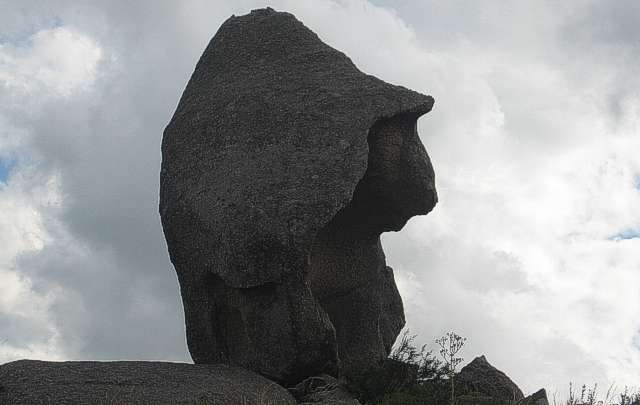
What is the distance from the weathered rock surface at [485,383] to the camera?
1299 cm

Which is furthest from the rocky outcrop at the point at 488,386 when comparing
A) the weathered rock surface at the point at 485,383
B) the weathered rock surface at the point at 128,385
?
the weathered rock surface at the point at 128,385

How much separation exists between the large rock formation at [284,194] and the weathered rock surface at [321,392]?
15 cm

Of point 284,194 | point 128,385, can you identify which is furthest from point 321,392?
point 284,194

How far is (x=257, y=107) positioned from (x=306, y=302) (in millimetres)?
3165

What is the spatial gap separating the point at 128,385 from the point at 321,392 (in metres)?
2.54

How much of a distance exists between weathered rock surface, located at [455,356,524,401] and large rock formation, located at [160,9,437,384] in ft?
5.37

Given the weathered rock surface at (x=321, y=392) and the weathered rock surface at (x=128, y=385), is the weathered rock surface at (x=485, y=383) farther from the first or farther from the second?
the weathered rock surface at (x=128, y=385)

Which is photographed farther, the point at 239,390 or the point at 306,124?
the point at 306,124

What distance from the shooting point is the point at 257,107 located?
1345 cm

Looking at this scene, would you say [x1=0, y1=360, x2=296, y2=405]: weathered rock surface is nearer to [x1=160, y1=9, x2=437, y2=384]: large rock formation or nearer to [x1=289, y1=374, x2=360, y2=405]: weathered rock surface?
[x1=289, y1=374, x2=360, y2=405]: weathered rock surface

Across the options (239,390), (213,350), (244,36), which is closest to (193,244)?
(213,350)

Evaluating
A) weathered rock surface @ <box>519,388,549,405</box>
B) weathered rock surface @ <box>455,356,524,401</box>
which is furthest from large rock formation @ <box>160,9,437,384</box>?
weathered rock surface @ <box>519,388,549,405</box>

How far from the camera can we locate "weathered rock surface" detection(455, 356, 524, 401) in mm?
12992

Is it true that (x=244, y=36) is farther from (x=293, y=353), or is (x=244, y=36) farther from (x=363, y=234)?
(x=293, y=353)
